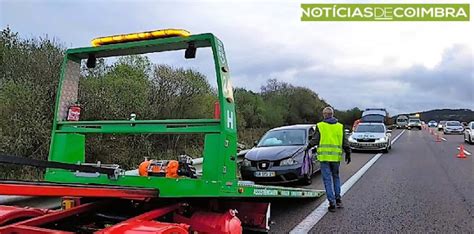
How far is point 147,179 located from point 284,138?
8109 mm

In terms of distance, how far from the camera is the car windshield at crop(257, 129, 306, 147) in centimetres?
1179

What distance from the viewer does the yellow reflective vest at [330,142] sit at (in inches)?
321

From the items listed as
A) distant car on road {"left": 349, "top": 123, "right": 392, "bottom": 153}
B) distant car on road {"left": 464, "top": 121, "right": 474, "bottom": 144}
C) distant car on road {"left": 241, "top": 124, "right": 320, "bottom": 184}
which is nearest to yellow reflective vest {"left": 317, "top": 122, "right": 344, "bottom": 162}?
distant car on road {"left": 241, "top": 124, "right": 320, "bottom": 184}

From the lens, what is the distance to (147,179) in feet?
14.0

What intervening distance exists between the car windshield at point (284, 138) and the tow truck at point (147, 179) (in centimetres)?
686

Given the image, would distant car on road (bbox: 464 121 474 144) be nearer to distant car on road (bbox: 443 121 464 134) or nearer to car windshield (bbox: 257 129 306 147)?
distant car on road (bbox: 443 121 464 134)

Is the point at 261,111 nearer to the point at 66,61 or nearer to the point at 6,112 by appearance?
the point at 6,112

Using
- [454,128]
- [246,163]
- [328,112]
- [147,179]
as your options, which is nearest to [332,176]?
[328,112]

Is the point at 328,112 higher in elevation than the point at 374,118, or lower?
lower

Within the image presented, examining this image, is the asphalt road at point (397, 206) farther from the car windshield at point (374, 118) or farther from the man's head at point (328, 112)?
the car windshield at point (374, 118)

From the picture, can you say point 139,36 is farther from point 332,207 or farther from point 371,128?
point 371,128

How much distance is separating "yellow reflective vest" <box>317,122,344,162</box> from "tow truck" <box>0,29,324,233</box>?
11.2 feet

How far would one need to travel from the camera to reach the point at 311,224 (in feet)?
22.1

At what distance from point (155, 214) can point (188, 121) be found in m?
0.86
